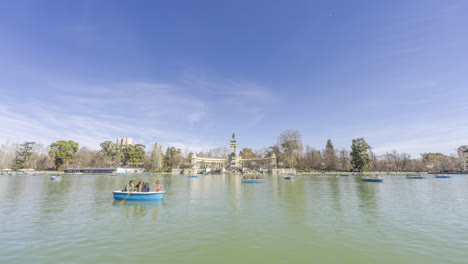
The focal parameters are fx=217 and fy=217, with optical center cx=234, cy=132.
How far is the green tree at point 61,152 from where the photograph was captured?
93625 mm

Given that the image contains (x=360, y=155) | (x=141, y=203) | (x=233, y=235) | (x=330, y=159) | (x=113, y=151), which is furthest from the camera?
(x=113, y=151)

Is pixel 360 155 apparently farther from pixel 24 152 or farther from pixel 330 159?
Result: pixel 24 152

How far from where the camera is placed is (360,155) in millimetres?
88188

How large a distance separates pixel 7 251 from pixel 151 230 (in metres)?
5.29

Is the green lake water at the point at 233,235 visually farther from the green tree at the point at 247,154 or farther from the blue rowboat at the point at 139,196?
the green tree at the point at 247,154

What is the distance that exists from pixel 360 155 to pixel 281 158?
105ft

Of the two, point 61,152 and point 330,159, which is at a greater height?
point 61,152

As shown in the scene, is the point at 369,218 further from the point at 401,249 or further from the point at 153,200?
the point at 153,200

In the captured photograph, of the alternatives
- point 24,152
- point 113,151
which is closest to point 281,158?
point 113,151

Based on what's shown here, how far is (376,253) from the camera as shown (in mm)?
8180

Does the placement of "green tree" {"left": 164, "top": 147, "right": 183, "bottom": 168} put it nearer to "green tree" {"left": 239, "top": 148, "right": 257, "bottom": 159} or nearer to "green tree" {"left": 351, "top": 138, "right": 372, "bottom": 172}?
"green tree" {"left": 239, "top": 148, "right": 257, "bottom": 159}

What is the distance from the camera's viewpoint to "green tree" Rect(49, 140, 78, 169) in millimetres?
93625

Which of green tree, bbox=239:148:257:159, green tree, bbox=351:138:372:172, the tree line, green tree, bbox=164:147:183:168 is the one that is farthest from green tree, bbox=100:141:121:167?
green tree, bbox=351:138:372:172

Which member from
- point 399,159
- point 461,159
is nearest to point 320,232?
point 399,159
